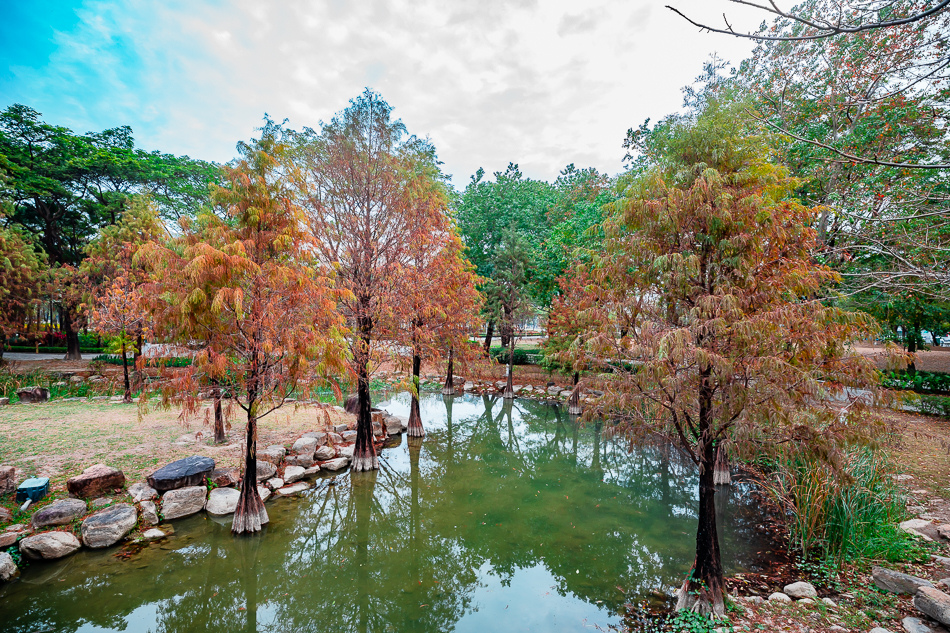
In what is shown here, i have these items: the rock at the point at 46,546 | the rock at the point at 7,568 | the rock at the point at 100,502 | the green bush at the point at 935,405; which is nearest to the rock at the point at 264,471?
the rock at the point at 100,502

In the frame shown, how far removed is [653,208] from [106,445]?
1306cm

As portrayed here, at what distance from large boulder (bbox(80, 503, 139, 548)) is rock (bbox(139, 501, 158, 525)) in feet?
0.69

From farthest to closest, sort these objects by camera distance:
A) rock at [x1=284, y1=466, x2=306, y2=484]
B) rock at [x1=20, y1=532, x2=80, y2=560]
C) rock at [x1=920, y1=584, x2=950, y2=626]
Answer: rock at [x1=284, y1=466, x2=306, y2=484], rock at [x1=20, y1=532, x2=80, y2=560], rock at [x1=920, y1=584, x2=950, y2=626]

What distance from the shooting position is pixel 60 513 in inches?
264

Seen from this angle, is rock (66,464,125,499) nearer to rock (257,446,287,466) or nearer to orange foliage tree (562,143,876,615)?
rock (257,446,287,466)

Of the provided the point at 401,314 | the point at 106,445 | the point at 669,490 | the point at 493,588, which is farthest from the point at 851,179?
the point at 106,445

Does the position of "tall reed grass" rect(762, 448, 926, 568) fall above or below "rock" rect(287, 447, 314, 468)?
Answer: above

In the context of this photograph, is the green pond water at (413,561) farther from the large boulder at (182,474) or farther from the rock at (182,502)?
the large boulder at (182,474)

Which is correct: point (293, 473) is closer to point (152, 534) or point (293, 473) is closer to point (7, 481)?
point (152, 534)

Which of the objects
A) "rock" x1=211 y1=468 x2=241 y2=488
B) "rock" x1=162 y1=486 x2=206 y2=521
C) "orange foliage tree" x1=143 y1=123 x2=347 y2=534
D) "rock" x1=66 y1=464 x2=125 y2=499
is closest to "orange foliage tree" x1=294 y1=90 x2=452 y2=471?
"orange foliage tree" x1=143 y1=123 x2=347 y2=534

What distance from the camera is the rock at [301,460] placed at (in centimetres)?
1031

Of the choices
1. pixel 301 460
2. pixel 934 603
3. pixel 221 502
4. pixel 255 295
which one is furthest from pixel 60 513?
pixel 934 603

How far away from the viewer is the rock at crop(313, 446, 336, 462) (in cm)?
1095

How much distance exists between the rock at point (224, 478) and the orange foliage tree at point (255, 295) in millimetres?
1665
